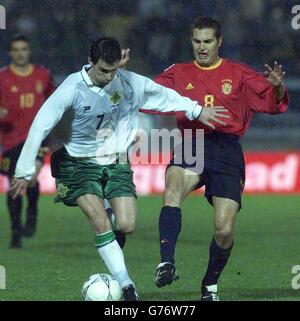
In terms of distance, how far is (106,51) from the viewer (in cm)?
792

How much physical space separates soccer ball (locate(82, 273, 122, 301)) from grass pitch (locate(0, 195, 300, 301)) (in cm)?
53

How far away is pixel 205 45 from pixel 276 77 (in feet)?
2.04

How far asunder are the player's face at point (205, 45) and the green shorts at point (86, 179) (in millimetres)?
1043

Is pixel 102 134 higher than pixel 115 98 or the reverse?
the reverse

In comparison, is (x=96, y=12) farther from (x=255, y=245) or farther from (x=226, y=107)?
(x=226, y=107)

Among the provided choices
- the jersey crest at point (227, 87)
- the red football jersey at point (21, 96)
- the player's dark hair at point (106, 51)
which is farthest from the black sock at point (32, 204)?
the player's dark hair at point (106, 51)

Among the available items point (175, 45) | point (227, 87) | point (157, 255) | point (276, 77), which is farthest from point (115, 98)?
point (175, 45)

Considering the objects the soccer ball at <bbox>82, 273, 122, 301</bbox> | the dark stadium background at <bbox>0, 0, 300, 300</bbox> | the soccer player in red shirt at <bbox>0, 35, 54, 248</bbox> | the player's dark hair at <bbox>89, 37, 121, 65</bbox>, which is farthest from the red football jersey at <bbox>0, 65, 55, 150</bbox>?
the soccer ball at <bbox>82, 273, 122, 301</bbox>

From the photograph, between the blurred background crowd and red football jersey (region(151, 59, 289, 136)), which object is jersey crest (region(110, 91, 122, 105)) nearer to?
red football jersey (region(151, 59, 289, 136))

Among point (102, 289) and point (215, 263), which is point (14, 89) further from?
point (102, 289)

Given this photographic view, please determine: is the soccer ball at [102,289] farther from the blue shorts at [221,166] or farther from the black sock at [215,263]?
the blue shorts at [221,166]

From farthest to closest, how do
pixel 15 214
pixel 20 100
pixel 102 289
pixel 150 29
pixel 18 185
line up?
pixel 150 29
pixel 20 100
pixel 15 214
pixel 102 289
pixel 18 185

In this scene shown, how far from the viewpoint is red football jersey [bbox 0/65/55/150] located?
1298cm
